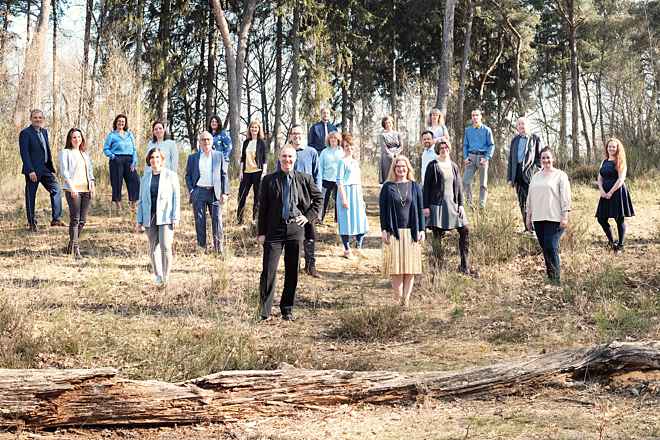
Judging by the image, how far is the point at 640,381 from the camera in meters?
5.13

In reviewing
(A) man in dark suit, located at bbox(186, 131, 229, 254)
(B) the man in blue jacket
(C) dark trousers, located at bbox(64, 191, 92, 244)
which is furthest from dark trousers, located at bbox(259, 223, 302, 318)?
(B) the man in blue jacket

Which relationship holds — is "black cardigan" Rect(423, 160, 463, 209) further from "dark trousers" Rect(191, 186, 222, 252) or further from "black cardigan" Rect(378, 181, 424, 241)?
"dark trousers" Rect(191, 186, 222, 252)

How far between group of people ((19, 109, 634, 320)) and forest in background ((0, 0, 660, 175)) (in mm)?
3071

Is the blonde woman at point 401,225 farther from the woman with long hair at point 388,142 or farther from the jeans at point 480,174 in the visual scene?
the jeans at point 480,174

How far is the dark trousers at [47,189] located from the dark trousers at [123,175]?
949mm

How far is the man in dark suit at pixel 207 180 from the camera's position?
34.4 feet

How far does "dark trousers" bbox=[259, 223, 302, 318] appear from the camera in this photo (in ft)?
25.5

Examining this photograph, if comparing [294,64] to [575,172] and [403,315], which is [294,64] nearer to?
[575,172]

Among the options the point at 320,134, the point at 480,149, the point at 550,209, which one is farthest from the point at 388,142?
the point at 550,209

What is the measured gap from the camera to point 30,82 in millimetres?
16422

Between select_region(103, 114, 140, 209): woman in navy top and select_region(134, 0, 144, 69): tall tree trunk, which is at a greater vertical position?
select_region(134, 0, 144, 69): tall tree trunk

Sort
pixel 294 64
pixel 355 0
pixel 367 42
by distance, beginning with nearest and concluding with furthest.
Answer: pixel 294 64 → pixel 355 0 → pixel 367 42

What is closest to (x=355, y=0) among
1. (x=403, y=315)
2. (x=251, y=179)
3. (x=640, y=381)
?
(x=251, y=179)

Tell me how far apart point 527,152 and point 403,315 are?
13.8 ft
